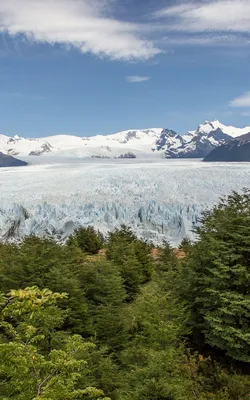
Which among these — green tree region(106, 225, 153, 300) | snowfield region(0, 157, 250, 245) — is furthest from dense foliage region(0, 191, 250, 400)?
snowfield region(0, 157, 250, 245)

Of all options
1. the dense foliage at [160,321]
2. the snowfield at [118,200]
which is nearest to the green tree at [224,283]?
the dense foliage at [160,321]

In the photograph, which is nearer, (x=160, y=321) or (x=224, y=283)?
(x=160, y=321)

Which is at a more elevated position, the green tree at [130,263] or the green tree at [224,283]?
the green tree at [224,283]

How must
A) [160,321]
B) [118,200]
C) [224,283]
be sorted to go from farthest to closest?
[118,200], [224,283], [160,321]

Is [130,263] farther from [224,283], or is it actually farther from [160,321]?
[160,321]

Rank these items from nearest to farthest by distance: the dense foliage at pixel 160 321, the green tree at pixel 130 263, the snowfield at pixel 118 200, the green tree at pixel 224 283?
the dense foliage at pixel 160 321 → the green tree at pixel 224 283 → the green tree at pixel 130 263 → the snowfield at pixel 118 200

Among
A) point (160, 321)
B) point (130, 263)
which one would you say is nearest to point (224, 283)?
point (160, 321)

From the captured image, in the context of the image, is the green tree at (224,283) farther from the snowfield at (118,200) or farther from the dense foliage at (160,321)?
the snowfield at (118,200)

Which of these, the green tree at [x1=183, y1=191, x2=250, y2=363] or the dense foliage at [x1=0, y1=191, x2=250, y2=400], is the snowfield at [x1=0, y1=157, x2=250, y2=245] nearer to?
the dense foliage at [x1=0, y1=191, x2=250, y2=400]
